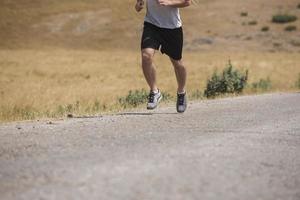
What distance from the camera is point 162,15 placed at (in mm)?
8781

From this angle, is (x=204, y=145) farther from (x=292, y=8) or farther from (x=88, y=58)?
(x=292, y=8)

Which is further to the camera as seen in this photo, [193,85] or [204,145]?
[193,85]

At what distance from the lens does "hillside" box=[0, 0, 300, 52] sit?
47.1m

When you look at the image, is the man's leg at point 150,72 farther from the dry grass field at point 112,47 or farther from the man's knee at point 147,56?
Answer: the dry grass field at point 112,47

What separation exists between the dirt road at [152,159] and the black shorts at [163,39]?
3.51ft

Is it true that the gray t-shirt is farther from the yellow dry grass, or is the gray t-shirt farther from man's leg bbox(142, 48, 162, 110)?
the yellow dry grass

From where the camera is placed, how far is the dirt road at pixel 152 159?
4.29 meters

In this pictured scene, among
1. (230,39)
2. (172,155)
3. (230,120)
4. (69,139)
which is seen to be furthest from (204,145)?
(230,39)

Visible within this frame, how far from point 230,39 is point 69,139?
1645 inches

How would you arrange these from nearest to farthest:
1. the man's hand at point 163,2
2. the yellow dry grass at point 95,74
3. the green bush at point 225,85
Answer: the man's hand at point 163,2
the green bush at point 225,85
the yellow dry grass at point 95,74

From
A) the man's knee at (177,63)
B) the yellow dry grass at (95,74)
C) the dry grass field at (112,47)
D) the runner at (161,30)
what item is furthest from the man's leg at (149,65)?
the yellow dry grass at (95,74)

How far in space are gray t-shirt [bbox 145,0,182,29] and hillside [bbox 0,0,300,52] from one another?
35594 millimetres

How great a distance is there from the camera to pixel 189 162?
16.6ft

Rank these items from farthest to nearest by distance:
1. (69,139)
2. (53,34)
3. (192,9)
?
(192,9), (53,34), (69,139)
